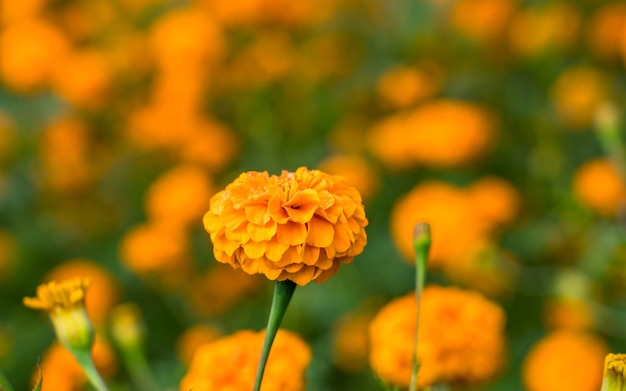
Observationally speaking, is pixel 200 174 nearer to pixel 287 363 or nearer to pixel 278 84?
pixel 278 84

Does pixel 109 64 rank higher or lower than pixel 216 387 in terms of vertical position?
higher

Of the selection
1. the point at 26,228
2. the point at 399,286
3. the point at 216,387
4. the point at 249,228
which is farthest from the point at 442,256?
the point at 26,228

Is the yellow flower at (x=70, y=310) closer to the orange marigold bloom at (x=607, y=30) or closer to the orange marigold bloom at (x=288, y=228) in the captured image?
the orange marigold bloom at (x=288, y=228)

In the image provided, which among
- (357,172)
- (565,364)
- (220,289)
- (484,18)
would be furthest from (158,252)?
(484,18)

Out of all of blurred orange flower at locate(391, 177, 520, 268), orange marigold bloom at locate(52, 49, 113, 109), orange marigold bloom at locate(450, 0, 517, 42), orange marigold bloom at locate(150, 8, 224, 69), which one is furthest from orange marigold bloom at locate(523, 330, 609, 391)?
orange marigold bloom at locate(52, 49, 113, 109)

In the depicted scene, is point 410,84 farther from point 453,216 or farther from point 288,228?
point 288,228

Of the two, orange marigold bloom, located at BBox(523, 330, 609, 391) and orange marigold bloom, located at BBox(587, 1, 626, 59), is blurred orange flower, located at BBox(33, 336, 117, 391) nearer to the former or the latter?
orange marigold bloom, located at BBox(523, 330, 609, 391)
